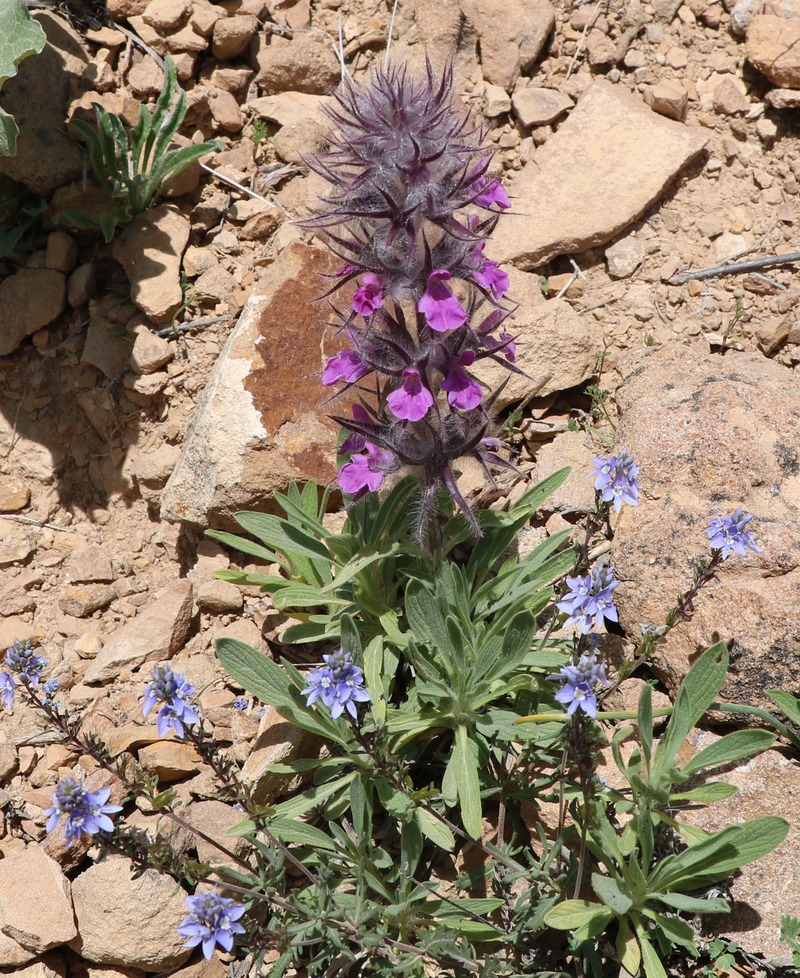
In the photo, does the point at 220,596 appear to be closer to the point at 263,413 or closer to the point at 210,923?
the point at 263,413

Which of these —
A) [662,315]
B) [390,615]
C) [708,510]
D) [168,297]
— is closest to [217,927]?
[390,615]

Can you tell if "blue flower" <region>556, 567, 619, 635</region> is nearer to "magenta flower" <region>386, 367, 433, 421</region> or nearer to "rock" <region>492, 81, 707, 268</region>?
"magenta flower" <region>386, 367, 433, 421</region>

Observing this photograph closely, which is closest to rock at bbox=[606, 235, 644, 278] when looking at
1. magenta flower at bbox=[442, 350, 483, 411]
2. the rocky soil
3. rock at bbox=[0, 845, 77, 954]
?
the rocky soil

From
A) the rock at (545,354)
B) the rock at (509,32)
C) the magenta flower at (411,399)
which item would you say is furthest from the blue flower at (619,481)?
the rock at (509,32)

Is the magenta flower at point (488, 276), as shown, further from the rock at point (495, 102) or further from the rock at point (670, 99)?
the rock at point (670, 99)

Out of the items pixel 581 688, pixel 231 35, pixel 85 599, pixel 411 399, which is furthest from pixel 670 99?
pixel 85 599

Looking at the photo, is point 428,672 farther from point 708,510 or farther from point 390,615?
point 708,510
